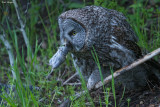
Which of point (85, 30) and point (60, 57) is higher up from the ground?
point (85, 30)

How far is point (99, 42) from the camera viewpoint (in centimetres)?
244

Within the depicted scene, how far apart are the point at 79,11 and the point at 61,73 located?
1.42m

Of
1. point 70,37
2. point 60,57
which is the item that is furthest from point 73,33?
point 60,57

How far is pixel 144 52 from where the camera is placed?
2734 millimetres

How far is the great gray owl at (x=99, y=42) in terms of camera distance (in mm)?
2377

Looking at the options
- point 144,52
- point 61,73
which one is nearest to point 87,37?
point 144,52

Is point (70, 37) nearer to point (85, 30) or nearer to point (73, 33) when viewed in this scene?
point (73, 33)

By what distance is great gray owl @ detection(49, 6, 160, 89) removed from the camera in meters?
2.38

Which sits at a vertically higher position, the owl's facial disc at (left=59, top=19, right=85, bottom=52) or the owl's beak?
the owl's facial disc at (left=59, top=19, right=85, bottom=52)

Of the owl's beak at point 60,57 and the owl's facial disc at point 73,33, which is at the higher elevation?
the owl's facial disc at point 73,33

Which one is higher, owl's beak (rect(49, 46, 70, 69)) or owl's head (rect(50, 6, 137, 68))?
owl's head (rect(50, 6, 137, 68))

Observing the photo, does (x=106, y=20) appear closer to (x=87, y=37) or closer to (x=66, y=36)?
(x=87, y=37)

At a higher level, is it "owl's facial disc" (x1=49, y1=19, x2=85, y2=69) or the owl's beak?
"owl's facial disc" (x1=49, y1=19, x2=85, y2=69)

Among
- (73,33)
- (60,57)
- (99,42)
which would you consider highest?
(73,33)
